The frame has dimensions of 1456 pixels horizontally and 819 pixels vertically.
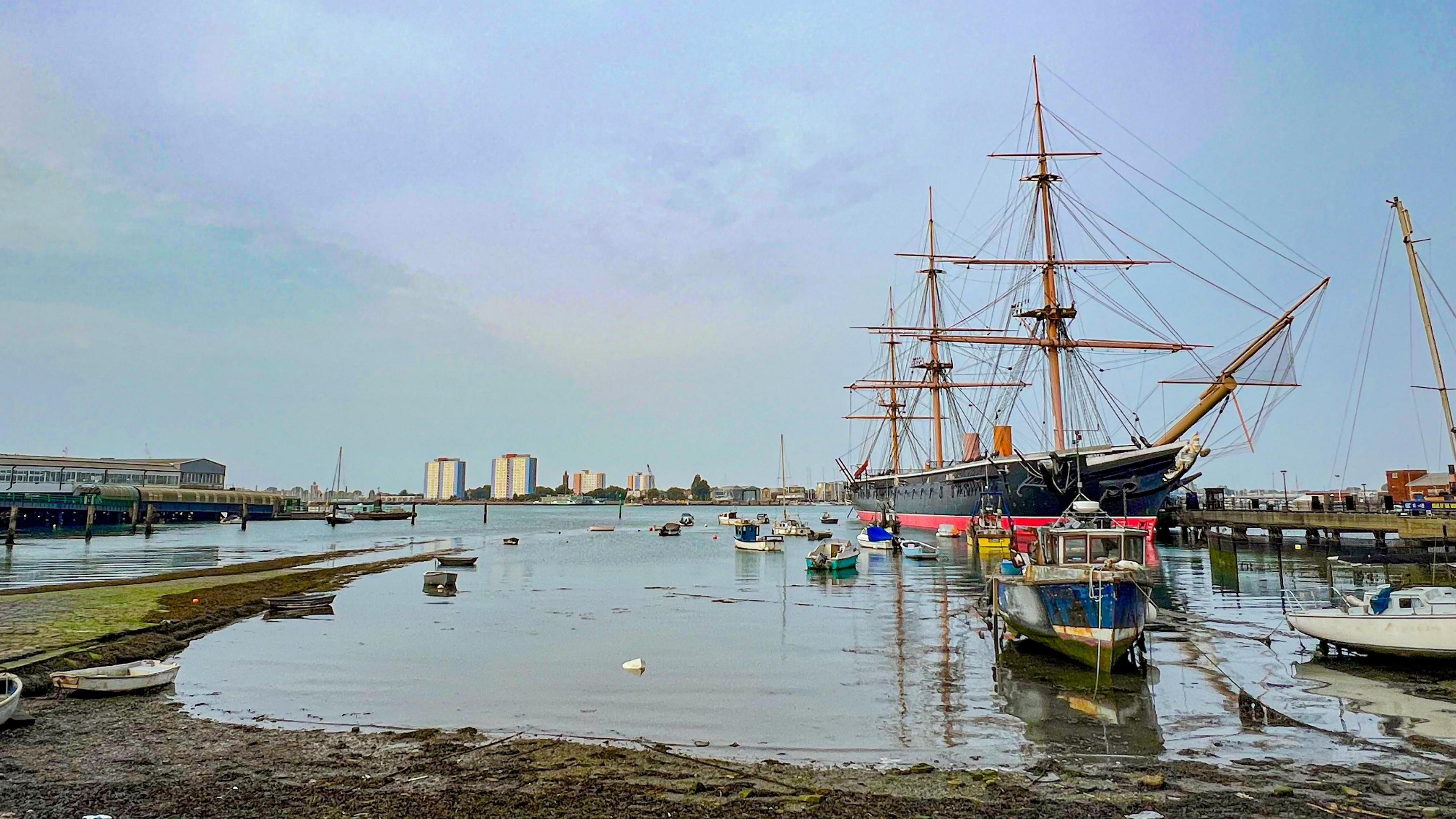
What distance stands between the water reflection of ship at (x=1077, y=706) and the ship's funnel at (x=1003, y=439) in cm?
5373

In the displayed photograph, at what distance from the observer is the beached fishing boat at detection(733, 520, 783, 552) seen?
210 feet

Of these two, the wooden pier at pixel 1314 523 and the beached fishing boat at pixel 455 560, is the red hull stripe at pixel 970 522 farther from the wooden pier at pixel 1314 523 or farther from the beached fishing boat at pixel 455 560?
the beached fishing boat at pixel 455 560

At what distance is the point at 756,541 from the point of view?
66.5 m

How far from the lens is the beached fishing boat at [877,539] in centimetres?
6016

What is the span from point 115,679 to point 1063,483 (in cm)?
5508

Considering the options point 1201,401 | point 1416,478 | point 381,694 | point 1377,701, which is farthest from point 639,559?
point 1416,478

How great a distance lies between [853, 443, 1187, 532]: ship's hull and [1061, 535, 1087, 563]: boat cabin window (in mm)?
29116

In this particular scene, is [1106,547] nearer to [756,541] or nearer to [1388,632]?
[1388,632]

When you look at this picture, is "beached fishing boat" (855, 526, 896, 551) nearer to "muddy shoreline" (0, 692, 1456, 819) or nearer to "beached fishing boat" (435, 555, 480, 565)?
"beached fishing boat" (435, 555, 480, 565)

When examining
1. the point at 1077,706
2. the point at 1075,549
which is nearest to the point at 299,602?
the point at 1075,549

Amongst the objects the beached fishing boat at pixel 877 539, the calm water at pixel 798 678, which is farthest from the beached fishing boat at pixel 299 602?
the beached fishing boat at pixel 877 539

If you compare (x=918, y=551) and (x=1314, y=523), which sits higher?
(x=1314, y=523)

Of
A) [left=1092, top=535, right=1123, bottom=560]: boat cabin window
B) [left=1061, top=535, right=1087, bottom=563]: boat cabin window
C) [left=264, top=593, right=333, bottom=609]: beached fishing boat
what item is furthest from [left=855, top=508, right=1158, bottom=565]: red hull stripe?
[left=264, top=593, right=333, bottom=609]: beached fishing boat

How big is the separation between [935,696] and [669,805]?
8349 mm
